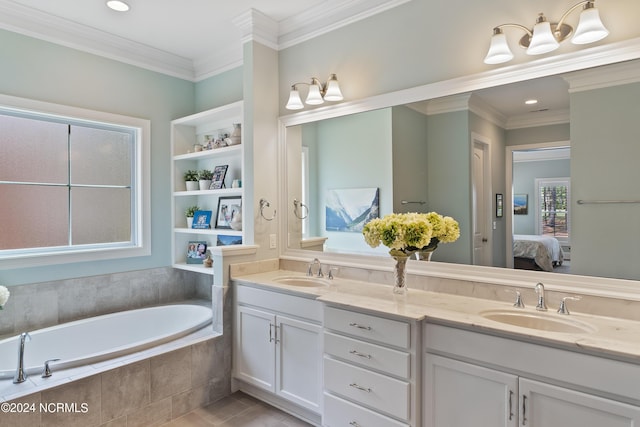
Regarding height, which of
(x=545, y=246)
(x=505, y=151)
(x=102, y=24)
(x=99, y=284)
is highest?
(x=102, y=24)

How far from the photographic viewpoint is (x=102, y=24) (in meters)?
2.93

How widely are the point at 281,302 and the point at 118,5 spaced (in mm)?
2363

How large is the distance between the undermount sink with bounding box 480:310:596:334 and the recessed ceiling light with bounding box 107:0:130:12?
302 cm

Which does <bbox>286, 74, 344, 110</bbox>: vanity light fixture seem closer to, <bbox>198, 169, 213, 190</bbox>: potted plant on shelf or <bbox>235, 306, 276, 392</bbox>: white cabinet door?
<bbox>198, 169, 213, 190</bbox>: potted plant on shelf

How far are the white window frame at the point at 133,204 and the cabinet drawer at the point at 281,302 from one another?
1.30 m

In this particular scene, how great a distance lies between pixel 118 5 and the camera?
2629 millimetres

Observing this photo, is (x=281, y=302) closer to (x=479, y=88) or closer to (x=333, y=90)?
(x=333, y=90)

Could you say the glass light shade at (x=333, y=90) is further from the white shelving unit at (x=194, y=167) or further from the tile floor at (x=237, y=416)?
the tile floor at (x=237, y=416)

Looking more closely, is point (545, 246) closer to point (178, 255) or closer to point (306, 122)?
point (306, 122)

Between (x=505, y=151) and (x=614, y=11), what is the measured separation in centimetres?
76

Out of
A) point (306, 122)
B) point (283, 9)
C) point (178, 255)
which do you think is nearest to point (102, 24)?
point (283, 9)

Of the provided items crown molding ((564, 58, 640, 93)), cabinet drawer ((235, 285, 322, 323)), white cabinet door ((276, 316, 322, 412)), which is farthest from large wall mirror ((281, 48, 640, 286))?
A: white cabinet door ((276, 316, 322, 412))

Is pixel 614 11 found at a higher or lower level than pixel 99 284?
higher

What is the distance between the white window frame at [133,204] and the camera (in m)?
2.74
